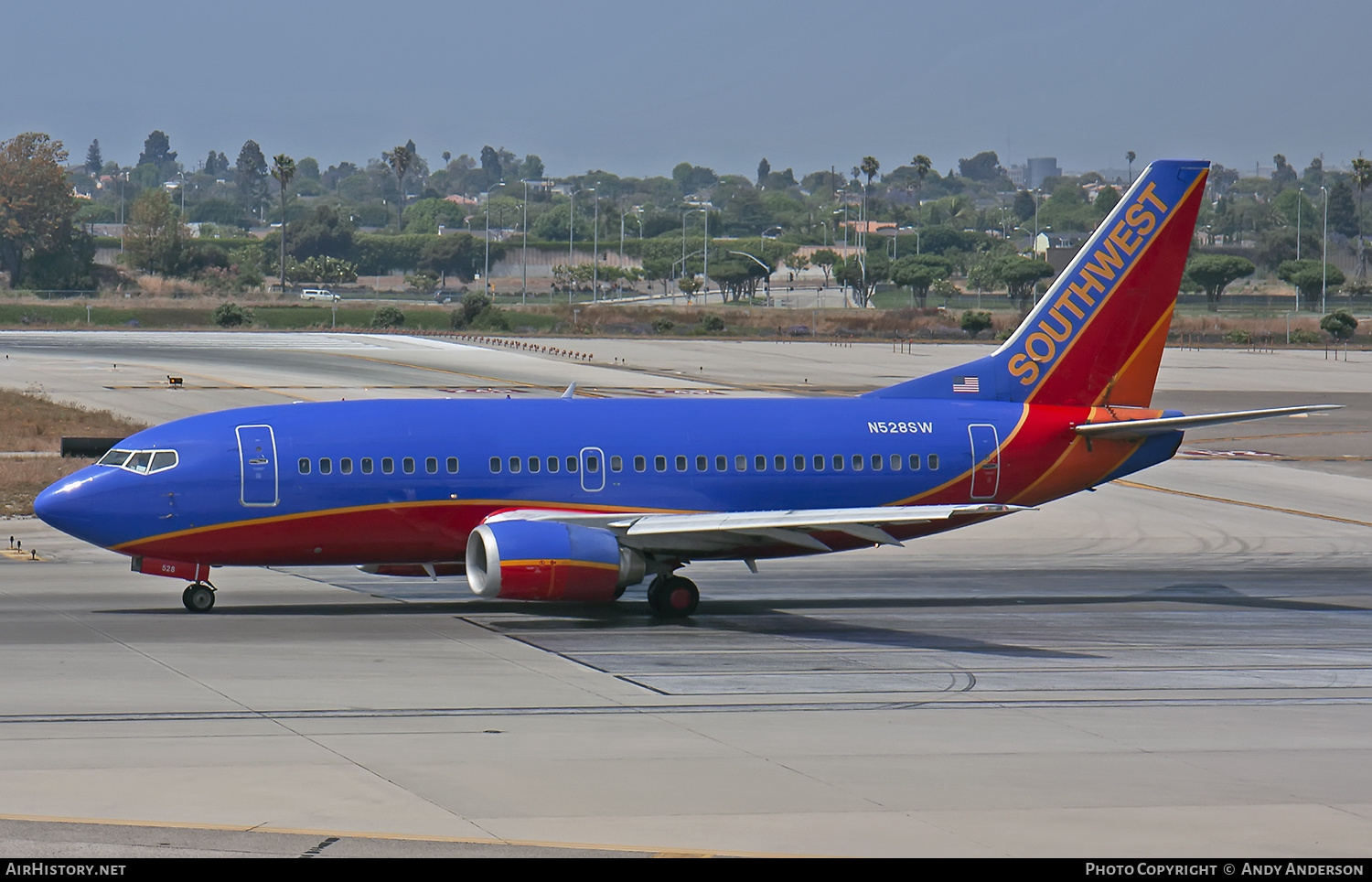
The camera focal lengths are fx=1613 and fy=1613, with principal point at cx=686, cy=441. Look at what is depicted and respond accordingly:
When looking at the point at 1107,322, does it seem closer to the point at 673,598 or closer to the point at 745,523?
the point at 745,523

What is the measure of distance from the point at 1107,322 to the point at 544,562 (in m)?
14.8

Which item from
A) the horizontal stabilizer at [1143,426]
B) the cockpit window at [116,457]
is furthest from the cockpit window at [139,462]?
the horizontal stabilizer at [1143,426]

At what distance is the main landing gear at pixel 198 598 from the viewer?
32031 millimetres

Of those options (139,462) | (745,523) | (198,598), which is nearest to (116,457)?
(139,462)

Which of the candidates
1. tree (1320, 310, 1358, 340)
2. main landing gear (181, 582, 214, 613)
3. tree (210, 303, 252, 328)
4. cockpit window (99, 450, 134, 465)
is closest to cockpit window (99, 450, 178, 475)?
cockpit window (99, 450, 134, 465)

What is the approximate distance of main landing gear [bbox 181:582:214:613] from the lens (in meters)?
32.0

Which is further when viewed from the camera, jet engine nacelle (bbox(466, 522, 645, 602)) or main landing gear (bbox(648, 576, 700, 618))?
main landing gear (bbox(648, 576, 700, 618))

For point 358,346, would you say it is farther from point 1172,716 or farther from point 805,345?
point 1172,716

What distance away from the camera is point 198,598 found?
3212cm

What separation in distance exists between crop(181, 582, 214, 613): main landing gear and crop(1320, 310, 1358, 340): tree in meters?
129

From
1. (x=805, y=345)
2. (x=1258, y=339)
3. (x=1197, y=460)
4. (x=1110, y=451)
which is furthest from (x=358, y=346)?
(x=1110, y=451)

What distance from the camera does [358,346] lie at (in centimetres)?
11638

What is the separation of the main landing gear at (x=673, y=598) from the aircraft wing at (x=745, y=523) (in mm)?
818

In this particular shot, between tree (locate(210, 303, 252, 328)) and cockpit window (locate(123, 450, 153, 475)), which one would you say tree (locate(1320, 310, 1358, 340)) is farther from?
cockpit window (locate(123, 450, 153, 475))
